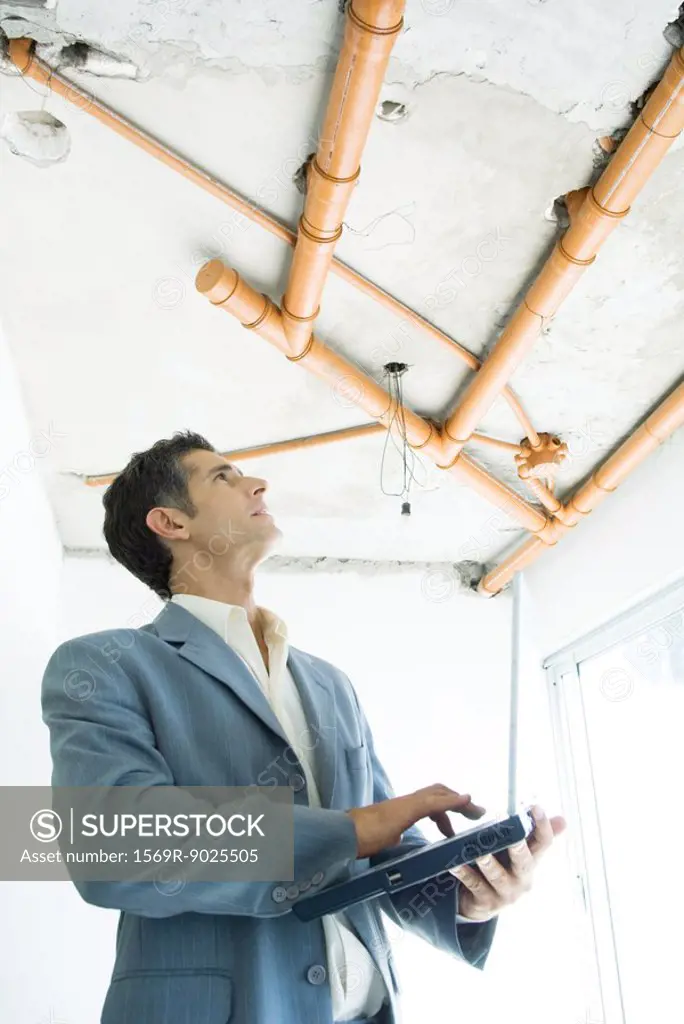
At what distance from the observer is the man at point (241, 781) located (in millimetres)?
763

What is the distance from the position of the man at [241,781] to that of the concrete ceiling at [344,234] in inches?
38.1

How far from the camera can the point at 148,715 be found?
873 millimetres

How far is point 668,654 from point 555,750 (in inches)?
33.2

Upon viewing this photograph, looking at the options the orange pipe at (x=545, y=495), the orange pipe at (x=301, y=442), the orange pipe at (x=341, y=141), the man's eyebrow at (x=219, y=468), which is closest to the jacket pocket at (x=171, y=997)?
the man's eyebrow at (x=219, y=468)

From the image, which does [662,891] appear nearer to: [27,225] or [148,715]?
[148,715]

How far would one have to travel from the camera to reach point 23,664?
2529 mm

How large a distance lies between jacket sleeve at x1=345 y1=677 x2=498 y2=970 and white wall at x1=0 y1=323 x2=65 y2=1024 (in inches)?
62.3

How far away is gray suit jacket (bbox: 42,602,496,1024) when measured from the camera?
76 centimetres

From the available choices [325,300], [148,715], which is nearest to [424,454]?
[325,300]

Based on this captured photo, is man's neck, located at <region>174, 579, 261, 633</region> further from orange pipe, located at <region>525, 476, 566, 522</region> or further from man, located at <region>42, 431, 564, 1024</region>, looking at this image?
orange pipe, located at <region>525, 476, 566, 522</region>

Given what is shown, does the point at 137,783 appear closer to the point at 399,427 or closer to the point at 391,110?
the point at 391,110

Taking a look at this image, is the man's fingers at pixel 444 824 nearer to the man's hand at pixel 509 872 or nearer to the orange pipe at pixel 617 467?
the man's hand at pixel 509 872

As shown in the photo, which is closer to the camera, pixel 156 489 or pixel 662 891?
pixel 156 489

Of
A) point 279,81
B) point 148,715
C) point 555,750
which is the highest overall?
point 279,81
